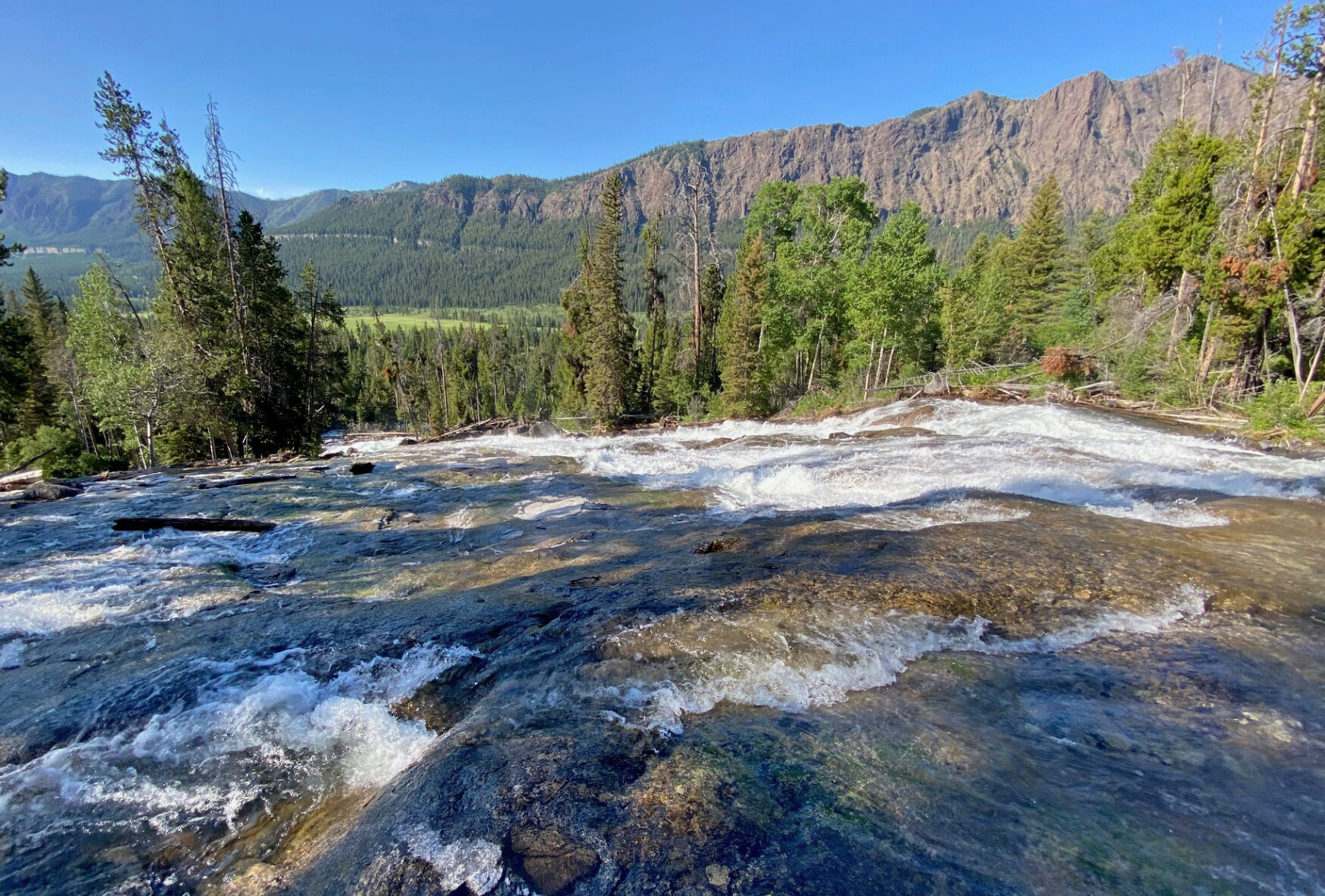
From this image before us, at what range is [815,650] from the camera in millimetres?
4992

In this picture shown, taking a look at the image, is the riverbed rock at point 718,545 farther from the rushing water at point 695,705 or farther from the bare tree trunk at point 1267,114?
the bare tree trunk at point 1267,114

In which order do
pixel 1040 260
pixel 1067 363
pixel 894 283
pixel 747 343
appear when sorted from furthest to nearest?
1. pixel 1040 260
2. pixel 747 343
3. pixel 894 283
4. pixel 1067 363

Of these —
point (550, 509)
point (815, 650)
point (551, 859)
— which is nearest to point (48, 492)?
point (550, 509)

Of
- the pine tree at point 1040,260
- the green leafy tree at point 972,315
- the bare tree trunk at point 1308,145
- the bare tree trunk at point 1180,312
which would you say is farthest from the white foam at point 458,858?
the pine tree at point 1040,260

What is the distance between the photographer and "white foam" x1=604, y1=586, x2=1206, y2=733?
4.40m

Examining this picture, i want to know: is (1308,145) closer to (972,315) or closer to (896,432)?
(896,432)

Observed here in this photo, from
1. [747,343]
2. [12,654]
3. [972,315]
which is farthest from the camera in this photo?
[972,315]

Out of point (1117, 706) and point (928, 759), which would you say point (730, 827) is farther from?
point (1117, 706)

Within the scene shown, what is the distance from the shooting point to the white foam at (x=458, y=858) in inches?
103

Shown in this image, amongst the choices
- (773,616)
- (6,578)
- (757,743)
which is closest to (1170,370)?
(773,616)

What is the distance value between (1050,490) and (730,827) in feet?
33.7

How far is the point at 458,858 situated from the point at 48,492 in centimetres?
1837

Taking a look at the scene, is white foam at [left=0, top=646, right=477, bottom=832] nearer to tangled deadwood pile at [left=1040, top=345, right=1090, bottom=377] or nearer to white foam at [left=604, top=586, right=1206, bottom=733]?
white foam at [left=604, top=586, right=1206, bottom=733]

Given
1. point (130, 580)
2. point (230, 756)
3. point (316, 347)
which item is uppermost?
point (316, 347)
